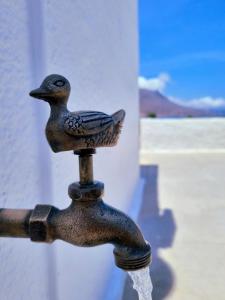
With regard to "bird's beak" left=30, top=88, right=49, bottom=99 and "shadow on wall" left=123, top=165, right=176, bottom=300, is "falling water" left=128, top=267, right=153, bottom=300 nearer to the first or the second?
"bird's beak" left=30, top=88, right=49, bottom=99

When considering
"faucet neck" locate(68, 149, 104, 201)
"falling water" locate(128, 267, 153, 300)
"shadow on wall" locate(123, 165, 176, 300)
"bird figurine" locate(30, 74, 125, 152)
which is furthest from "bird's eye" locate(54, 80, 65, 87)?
"shadow on wall" locate(123, 165, 176, 300)

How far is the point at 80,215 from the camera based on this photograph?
0.52 meters

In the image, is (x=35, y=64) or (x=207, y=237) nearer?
(x=35, y=64)

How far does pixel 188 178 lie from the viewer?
15.5ft

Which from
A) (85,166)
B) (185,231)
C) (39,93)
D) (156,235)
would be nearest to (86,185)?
(85,166)

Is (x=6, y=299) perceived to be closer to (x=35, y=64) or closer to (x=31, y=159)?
(x=31, y=159)

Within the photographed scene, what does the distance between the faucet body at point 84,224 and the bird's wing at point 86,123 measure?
51mm

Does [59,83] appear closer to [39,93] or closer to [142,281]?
[39,93]

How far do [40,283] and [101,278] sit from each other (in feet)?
3.04

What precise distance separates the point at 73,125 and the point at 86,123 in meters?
0.02

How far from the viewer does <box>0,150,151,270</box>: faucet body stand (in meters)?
0.50

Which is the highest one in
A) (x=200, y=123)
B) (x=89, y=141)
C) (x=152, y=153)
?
(x=89, y=141)

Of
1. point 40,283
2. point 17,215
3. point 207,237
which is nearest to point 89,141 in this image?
point 17,215

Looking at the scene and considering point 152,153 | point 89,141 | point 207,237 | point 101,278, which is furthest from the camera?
point 152,153
